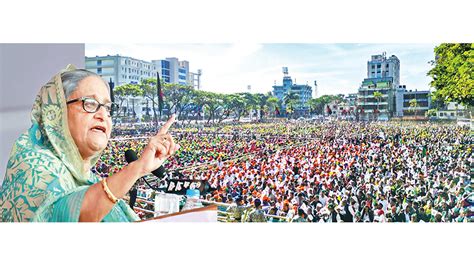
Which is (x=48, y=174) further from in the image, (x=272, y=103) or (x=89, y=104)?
(x=272, y=103)

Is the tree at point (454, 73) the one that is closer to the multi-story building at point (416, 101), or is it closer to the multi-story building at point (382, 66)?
the multi-story building at point (416, 101)

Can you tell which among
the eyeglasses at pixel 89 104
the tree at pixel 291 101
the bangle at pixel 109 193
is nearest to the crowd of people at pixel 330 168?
the tree at pixel 291 101

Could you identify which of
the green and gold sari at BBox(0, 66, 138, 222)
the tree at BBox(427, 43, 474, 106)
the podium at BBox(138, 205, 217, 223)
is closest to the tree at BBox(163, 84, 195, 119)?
the podium at BBox(138, 205, 217, 223)

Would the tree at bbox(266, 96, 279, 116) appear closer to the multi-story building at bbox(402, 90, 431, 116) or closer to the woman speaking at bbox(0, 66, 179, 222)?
the multi-story building at bbox(402, 90, 431, 116)

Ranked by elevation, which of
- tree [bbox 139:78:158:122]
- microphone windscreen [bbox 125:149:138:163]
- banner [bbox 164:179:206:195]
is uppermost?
tree [bbox 139:78:158:122]

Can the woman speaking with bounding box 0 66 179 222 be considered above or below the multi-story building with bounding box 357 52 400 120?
below

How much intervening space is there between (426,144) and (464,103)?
0.50 meters

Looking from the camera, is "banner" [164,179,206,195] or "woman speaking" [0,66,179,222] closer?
"woman speaking" [0,66,179,222]

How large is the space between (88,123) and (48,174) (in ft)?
1.62

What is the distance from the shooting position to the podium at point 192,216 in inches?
146

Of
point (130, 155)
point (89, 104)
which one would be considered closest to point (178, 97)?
point (130, 155)

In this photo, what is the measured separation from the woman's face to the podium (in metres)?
1.03

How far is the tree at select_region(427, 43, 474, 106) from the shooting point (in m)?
4.21
